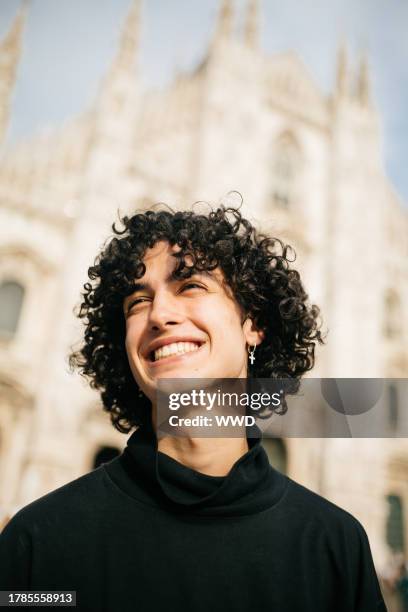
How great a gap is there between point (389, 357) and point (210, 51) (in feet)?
34.1

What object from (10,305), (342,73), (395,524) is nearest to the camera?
(10,305)

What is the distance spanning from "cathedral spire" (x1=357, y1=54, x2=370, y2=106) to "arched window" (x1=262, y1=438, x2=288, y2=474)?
11.6m

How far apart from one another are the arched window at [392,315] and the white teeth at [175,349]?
1381 cm

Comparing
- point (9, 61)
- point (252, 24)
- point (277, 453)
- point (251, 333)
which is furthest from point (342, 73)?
point (251, 333)

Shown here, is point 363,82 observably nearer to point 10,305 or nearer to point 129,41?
point 129,41

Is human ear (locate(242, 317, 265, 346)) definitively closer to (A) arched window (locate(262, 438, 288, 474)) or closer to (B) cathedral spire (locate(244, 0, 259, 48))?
(A) arched window (locate(262, 438, 288, 474))

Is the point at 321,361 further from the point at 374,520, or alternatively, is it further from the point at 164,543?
the point at 164,543

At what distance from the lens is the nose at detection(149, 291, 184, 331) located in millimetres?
1365

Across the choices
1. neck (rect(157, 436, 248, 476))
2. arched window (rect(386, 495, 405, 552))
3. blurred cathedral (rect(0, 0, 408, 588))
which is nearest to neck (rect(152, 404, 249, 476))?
neck (rect(157, 436, 248, 476))

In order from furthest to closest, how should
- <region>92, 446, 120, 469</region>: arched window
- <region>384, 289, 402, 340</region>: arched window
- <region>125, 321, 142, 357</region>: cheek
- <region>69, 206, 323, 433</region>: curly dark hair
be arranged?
<region>384, 289, 402, 340</region>: arched window → <region>92, 446, 120, 469</region>: arched window → <region>69, 206, 323, 433</region>: curly dark hair → <region>125, 321, 142, 357</region>: cheek

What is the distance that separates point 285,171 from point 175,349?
14.6 m

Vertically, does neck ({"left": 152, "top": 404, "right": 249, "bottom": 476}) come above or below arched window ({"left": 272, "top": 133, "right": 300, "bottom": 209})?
below

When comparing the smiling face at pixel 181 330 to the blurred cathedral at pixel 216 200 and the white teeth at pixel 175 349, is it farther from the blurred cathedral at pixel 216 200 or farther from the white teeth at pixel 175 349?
the blurred cathedral at pixel 216 200

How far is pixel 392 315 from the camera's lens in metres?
14.4
